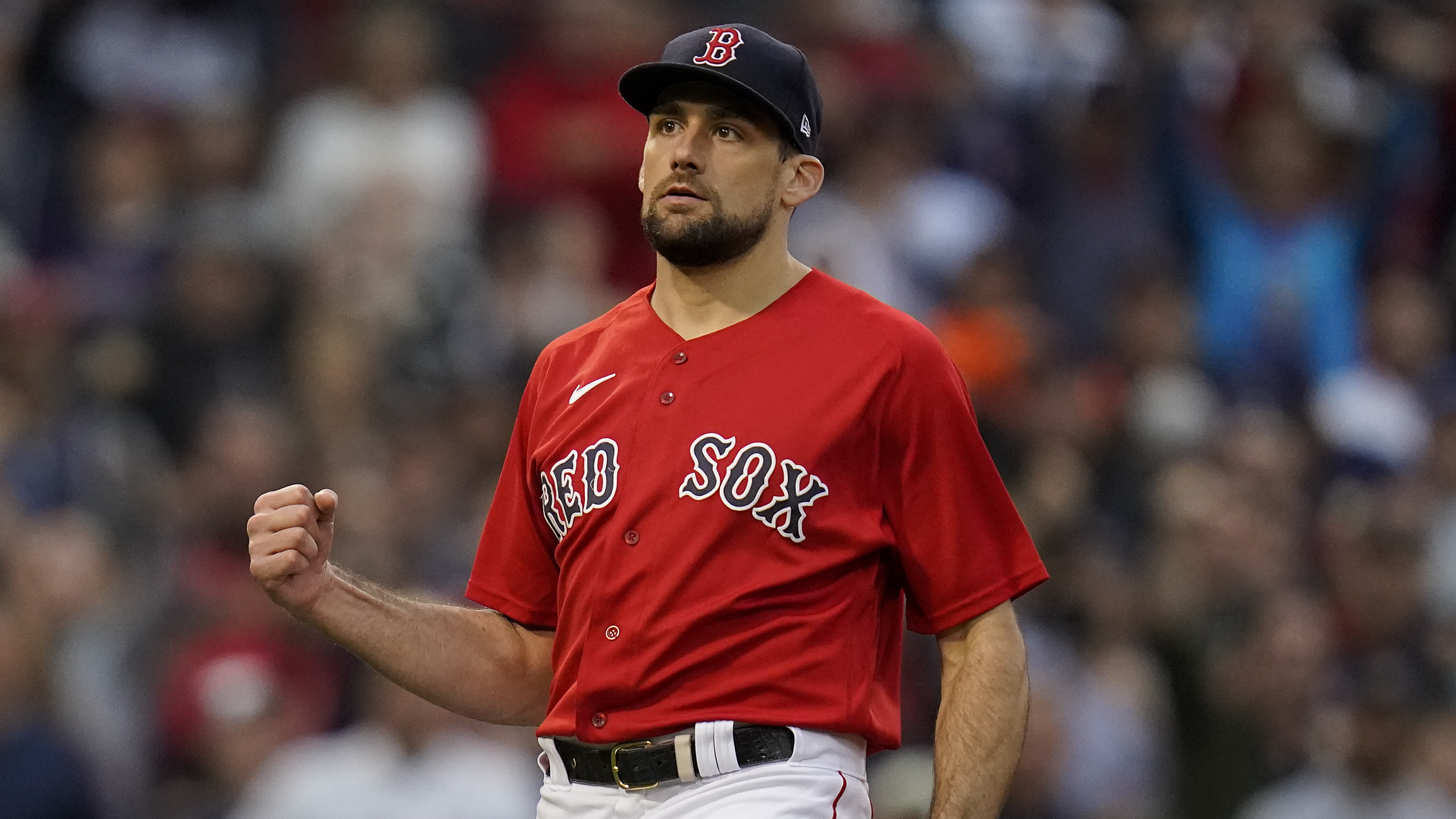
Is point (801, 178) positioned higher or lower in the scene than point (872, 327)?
higher

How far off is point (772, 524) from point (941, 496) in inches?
12.9

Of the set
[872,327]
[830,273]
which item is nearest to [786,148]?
[872,327]

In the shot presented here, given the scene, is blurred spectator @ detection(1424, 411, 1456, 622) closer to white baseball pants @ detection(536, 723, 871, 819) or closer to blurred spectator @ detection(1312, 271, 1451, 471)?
blurred spectator @ detection(1312, 271, 1451, 471)

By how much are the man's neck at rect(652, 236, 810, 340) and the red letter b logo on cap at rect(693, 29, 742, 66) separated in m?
0.35

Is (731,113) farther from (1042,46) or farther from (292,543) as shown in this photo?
(1042,46)

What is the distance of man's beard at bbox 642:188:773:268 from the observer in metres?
3.74

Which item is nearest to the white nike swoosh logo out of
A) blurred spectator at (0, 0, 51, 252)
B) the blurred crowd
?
the blurred crowd

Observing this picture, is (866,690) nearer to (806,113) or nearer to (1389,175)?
(806,113)

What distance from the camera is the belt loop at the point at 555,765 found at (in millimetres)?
3748

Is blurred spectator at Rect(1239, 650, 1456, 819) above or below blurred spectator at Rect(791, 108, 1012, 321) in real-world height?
below

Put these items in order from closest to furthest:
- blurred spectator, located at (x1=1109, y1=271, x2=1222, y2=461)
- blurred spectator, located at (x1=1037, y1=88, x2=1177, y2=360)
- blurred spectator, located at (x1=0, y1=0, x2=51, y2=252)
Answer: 1. blurred spectator, located at (x1=1109, y1=271, x2=1222, y2=461)
2. blurred spectator, located at (x1=0, y1=0, x2=51, y2=252)
3. blurred spectator, located at (x1=1037, y1=88, x2=1177, y2=360)

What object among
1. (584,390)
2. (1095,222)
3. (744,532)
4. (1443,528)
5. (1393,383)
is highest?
(584,390)

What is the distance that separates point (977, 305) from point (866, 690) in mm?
5833

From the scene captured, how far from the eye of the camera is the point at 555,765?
378cm
